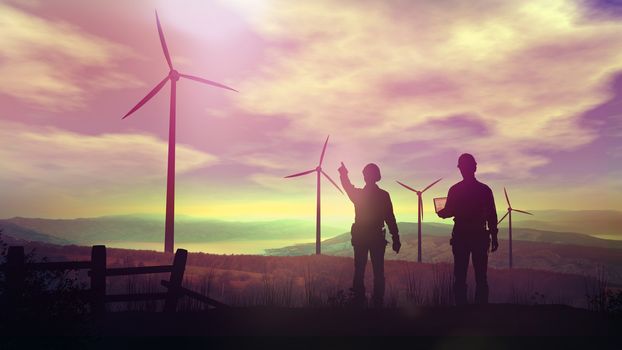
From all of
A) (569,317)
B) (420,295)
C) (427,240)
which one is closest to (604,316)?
(569,317)

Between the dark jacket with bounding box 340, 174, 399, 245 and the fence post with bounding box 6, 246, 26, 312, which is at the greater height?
the dark jacket with bounding box 340, 174, 399, 245

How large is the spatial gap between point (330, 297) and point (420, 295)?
232cm

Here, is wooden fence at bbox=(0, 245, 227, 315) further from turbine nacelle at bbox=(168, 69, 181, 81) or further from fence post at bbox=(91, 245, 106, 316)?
turbine nacelle at bbox=(168, 69, 181, 81)

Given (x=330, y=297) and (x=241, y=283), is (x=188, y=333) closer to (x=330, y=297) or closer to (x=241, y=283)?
(x=330, y=297)

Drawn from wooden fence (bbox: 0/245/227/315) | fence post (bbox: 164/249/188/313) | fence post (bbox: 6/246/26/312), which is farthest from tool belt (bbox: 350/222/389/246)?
fence post (bbox: 6/246/26/312)

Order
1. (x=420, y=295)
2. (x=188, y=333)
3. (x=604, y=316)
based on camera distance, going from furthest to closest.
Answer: (x=420, y=295), (x=604, y=316), (x=188, y=333)

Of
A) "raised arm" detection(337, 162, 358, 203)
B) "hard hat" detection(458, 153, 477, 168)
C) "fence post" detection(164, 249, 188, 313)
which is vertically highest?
"hard hat" detection(458, 153, 477, 168)

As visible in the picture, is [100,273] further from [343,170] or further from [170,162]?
[170,162]

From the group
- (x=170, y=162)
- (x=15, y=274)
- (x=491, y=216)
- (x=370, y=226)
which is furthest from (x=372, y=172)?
(x=170, y=162)

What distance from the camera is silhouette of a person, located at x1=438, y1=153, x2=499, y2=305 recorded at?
12.9 m

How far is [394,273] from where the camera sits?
29938 mm

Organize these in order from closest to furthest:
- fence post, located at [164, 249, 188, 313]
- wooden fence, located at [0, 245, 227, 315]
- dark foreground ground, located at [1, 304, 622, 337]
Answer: dark foreground ground, located at [1, 304, 622, 337] < wooden fence, located at [0, 245, 227, 315] < fence post, located at [164, 249, 188, 313]

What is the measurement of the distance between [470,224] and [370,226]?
6.75 ft

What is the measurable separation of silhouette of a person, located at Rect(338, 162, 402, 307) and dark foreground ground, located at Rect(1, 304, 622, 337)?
2.66 feet
